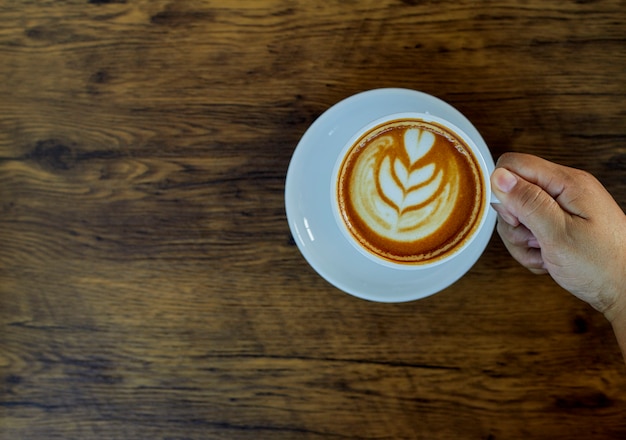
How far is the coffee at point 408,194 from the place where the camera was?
93 centimetres

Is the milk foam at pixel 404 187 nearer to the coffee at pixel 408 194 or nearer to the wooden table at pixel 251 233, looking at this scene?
the coffee at pixel 408 194

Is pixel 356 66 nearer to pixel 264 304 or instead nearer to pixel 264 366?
pixel 264 304

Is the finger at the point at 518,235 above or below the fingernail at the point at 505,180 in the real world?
below

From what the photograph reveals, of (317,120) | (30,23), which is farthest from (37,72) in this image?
(317,120)

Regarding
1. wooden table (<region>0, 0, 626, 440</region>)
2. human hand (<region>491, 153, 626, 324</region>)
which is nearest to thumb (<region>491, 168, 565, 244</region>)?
human hand (<region>491, 153, 626, 324</region>)

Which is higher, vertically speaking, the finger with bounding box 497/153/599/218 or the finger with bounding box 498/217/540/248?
the finger with bounding box 497/153/599/218

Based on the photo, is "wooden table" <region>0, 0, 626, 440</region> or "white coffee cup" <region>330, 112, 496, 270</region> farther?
"wooden table" <region>0, 0, 626, 440</region>

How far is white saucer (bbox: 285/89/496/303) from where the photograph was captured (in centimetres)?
95

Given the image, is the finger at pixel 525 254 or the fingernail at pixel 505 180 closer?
the fingernail at pixel 505 180

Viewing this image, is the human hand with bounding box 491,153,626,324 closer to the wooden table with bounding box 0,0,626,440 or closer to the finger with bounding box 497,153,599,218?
the finger with bounding box 497,153,599,218

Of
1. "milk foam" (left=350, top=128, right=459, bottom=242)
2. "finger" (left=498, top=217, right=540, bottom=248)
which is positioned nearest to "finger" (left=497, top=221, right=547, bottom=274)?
"finger" (left=498, top=217, right=540, bottom=248)

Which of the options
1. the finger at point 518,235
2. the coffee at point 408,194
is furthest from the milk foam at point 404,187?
the finger at point 518,235

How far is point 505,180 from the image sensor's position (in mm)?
859

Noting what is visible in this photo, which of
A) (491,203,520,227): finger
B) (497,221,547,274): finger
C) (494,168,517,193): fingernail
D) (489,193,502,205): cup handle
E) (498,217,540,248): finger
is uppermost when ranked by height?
(494,168,517,193): fingernail
